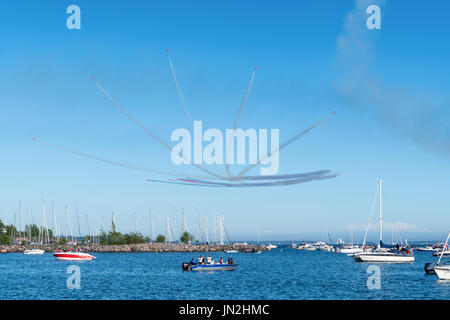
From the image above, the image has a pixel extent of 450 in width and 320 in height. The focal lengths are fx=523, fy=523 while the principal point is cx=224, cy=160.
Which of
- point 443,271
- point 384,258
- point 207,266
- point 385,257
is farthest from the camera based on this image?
point 384,258

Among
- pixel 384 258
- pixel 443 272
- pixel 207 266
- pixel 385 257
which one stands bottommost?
pixel 384 258

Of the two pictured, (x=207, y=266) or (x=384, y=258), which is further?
(x=384, y=258)

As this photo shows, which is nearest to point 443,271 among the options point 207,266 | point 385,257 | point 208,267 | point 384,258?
point 208,267

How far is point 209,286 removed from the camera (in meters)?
75.1

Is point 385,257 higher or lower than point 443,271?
lower

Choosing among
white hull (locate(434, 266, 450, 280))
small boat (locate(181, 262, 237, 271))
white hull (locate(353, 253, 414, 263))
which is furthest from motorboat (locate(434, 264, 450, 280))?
white hull (locate(353, 253, 414, 263))

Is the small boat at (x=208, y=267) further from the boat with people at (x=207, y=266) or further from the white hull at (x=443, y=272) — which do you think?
the white hull at (x=443, y=272)

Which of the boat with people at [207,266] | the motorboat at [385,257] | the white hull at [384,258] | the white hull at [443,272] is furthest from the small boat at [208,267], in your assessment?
the motorboat at [385,257]

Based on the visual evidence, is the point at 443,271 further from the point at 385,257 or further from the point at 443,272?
the point at 385,257

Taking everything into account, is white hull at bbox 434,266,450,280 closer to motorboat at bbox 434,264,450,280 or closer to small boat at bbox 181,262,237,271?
motorboat at bbox 434,264,450,280
